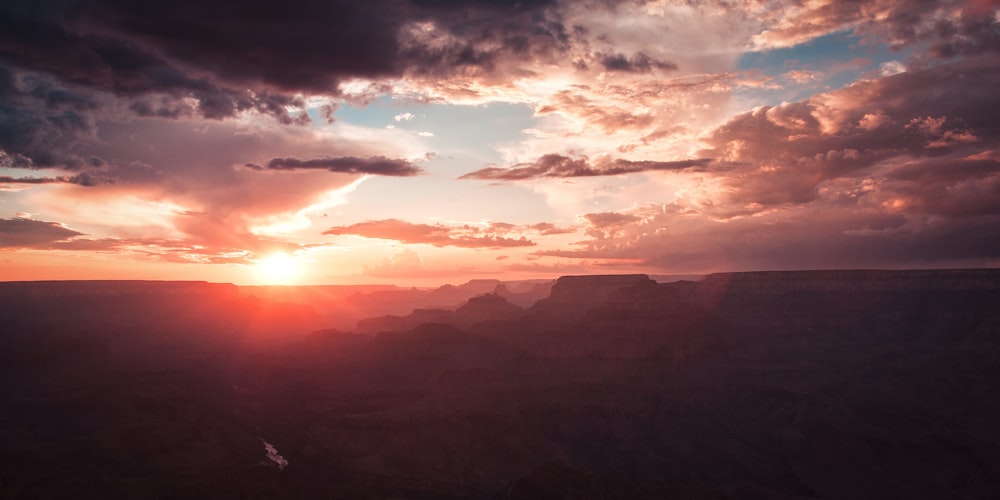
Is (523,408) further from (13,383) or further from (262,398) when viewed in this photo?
(13,383)

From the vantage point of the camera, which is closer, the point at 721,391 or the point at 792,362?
the point at 721,391

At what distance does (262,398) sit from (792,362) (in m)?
150

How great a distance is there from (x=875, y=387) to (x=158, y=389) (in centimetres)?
17464

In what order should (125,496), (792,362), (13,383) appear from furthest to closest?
(792,362)
(13,383)
(125,496)

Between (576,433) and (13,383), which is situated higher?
(13,383)

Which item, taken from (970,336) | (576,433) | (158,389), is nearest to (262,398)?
(158,389)

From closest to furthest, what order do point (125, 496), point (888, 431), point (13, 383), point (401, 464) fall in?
point (125, 496), point (401, 464), point (888, 431), point (13, 383)

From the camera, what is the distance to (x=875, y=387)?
560 feet

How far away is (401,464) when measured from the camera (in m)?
119

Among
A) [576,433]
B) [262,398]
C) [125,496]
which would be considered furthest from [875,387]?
[125,496]

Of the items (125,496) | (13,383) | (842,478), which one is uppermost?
(13,383)

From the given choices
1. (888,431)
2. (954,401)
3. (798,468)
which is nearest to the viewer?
(798,468)

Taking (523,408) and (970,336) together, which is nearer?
(523,408)

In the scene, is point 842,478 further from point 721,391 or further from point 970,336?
point 970,336
